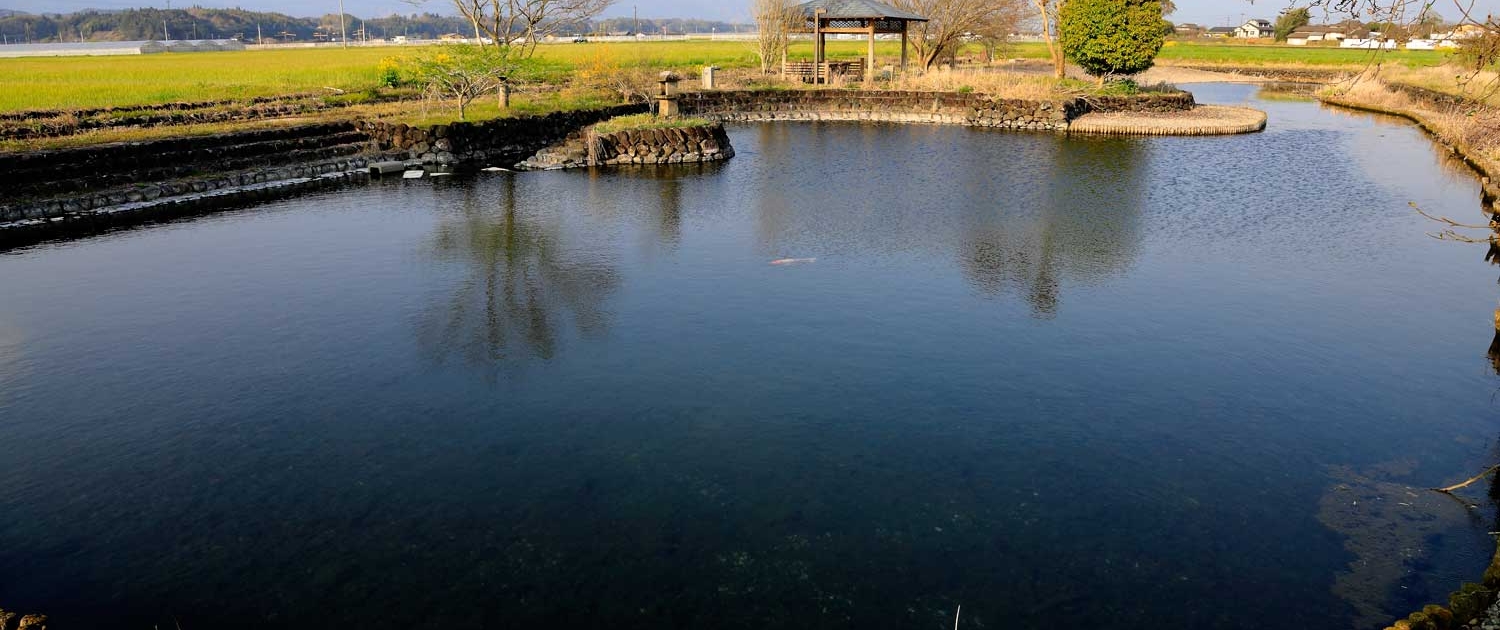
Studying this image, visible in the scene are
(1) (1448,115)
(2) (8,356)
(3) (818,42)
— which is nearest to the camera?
(2) (8,356)

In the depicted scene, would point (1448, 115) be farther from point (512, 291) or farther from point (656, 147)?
point (512, 291)

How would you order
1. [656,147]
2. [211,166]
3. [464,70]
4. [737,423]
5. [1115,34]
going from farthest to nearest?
1. [1115,34]
2. [464,70]
3. [656,147]
4. [211,166]
5. [737,423]

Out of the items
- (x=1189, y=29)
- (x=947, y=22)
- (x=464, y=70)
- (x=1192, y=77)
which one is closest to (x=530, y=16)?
(x=464, y=70)

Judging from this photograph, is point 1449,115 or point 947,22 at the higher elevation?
point 947,22

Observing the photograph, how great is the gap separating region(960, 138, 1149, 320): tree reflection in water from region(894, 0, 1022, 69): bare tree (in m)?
27.2

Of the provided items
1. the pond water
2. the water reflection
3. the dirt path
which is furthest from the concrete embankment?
the dirt path

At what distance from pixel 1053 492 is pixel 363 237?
48.6 feet

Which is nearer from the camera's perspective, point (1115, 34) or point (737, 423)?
point (737, 423)

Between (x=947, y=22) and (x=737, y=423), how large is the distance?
47.5 meters

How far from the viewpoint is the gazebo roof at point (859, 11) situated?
44.8 metres

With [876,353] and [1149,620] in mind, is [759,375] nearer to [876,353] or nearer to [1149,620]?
[876,353]

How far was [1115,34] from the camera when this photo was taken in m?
40.7

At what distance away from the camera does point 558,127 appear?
→ 111 feet

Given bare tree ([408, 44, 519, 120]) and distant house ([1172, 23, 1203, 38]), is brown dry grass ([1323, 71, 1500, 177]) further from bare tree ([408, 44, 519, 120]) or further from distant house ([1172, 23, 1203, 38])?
distant house ([1172, 23, 1203, 38])
